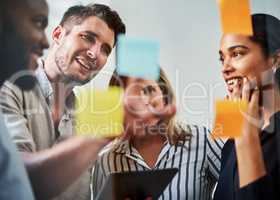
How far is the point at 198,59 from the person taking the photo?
1752 mm

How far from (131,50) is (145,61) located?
0.07 m

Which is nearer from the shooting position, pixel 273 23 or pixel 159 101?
pixel 159 101

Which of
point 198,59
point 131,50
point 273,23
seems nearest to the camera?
point 131,50

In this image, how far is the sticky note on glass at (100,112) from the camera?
1562mm

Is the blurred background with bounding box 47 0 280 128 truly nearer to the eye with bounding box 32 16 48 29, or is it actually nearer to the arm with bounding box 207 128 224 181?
the arm with bounding box 207 128 224 181

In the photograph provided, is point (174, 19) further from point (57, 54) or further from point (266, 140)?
point (266, 140)

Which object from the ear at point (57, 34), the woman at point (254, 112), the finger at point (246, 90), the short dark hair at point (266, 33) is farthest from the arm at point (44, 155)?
the short dark hair at point (266, 33)

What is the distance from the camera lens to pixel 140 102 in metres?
1.65

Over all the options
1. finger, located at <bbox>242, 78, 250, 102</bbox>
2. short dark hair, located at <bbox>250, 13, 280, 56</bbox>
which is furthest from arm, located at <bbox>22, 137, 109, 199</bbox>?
short dark hair, located at <bbox>250, 13, 280, 56</bbox>

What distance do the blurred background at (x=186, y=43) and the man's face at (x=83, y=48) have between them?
52 mm

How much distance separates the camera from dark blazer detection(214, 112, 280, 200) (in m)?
1.78

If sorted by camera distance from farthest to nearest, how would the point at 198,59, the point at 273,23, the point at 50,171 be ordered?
1. the point at 273,23
2. the point at 198,59
3. the point at 50,171

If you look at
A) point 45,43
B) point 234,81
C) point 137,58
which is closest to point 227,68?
point 234,81

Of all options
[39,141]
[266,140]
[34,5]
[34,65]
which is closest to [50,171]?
[39,141]
